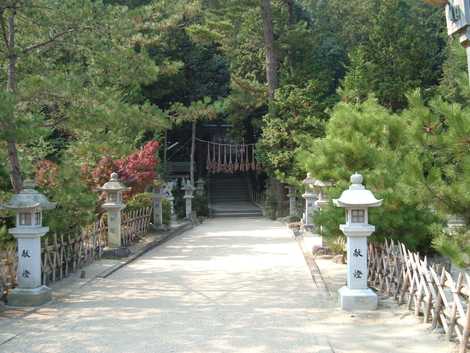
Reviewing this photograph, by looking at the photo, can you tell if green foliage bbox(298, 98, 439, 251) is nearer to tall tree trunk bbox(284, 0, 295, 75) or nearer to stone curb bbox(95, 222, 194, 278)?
stone curb bbox(95, 222, 194, 278)

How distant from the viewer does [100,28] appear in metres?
8.78

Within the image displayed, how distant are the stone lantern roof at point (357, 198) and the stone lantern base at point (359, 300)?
3.66ft

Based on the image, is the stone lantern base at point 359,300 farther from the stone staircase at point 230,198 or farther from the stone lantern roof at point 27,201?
the stone staircase at point 230,198

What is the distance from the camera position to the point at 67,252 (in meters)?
9.69

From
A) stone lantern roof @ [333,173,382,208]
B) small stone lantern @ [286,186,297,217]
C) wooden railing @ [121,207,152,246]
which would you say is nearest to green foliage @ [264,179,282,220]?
small stone lantern @ [286,186,297,217]

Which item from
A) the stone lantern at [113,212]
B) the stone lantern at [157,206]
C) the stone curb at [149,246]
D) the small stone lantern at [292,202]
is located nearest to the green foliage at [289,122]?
the small stone lantern at [292,202]

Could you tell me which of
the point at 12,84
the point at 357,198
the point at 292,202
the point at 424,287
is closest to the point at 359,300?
the point at 424,287

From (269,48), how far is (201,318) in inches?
741

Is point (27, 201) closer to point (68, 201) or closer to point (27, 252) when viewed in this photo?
point (27, 252)

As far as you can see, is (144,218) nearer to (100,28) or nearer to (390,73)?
(100,28)

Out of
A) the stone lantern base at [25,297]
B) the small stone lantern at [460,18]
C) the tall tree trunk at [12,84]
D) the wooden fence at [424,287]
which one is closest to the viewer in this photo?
the small stone lantern at [460,18]

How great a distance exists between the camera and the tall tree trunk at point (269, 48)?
23.7 meters

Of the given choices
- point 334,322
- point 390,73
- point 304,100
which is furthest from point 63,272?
point 390,73

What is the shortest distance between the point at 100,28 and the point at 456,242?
21.4 feet
